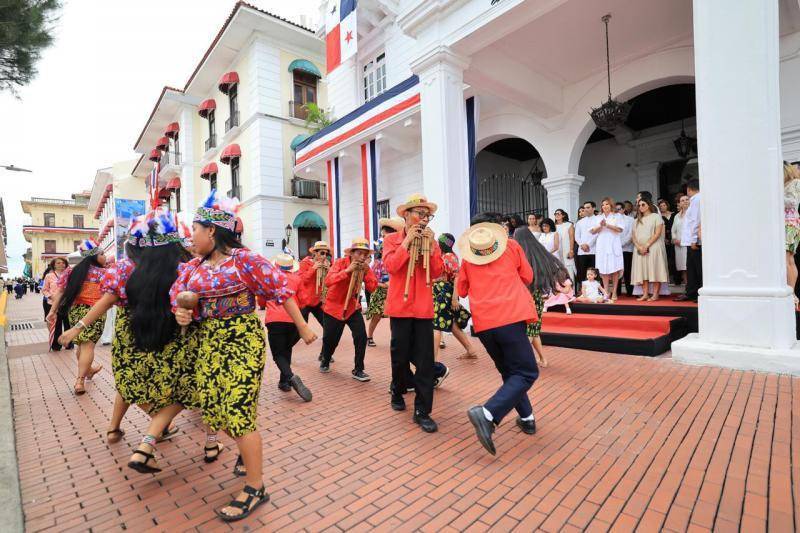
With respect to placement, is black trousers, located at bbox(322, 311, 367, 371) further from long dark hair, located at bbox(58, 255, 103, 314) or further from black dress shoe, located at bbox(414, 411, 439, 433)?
long dark hair, located at bbox(58, 255, 103, 314)

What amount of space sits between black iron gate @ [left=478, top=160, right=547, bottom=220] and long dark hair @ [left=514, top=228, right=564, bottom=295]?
26.5 feet

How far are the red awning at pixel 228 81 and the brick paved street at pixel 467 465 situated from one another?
16.7m

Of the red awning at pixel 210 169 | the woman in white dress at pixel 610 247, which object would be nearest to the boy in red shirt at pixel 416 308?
the woman in white dress at pixel 610 247

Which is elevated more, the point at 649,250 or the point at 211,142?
the point at 211,142

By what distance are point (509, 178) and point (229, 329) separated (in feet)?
43.0

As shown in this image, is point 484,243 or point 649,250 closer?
point 484,243

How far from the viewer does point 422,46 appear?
314 inches

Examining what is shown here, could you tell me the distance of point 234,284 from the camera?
8.16 ft

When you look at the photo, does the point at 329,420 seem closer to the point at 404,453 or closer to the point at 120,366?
the point at 404,453

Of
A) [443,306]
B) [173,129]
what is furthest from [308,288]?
[173,129]

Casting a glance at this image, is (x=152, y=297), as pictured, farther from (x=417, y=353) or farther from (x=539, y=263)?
(x=539, y=263)

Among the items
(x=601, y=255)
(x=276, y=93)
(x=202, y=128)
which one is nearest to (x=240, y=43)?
(x=276, y=93)

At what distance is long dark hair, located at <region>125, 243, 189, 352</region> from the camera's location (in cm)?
277

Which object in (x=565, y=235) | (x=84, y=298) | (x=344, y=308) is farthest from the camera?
(x=565, y=235)
